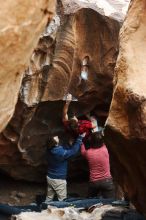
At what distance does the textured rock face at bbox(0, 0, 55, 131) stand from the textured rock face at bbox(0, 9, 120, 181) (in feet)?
13.3

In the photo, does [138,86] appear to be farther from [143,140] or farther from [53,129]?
[53,129]

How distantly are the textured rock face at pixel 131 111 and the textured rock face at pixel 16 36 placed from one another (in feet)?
3.44

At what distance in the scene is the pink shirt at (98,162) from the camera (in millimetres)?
8367

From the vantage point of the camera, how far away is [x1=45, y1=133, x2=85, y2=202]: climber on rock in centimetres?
859

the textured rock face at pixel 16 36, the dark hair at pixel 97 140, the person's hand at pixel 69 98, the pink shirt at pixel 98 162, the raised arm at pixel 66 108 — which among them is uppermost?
the person's hand at pixel 69 98

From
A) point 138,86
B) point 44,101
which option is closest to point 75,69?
point 44,101

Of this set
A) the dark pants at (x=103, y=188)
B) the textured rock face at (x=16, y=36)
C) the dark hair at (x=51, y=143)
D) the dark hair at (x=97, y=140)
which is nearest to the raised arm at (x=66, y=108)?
the dark hair at (x=51, y=143)

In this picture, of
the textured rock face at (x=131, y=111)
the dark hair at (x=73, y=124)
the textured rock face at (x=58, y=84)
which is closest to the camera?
the textured rock face at (x=131, y=111)

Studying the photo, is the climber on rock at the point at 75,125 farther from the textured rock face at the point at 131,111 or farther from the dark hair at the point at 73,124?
the textured rock face at the point at 131,111

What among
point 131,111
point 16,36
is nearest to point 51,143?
point 131,111

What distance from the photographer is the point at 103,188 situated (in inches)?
337

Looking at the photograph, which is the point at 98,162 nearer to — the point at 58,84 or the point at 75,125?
the point at 75,125

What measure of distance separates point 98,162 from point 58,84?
1176mm

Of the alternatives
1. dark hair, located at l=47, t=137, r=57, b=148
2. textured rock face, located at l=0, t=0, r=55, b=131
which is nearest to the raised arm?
dark hair, located at l=47, t=137, r=57, b=148
